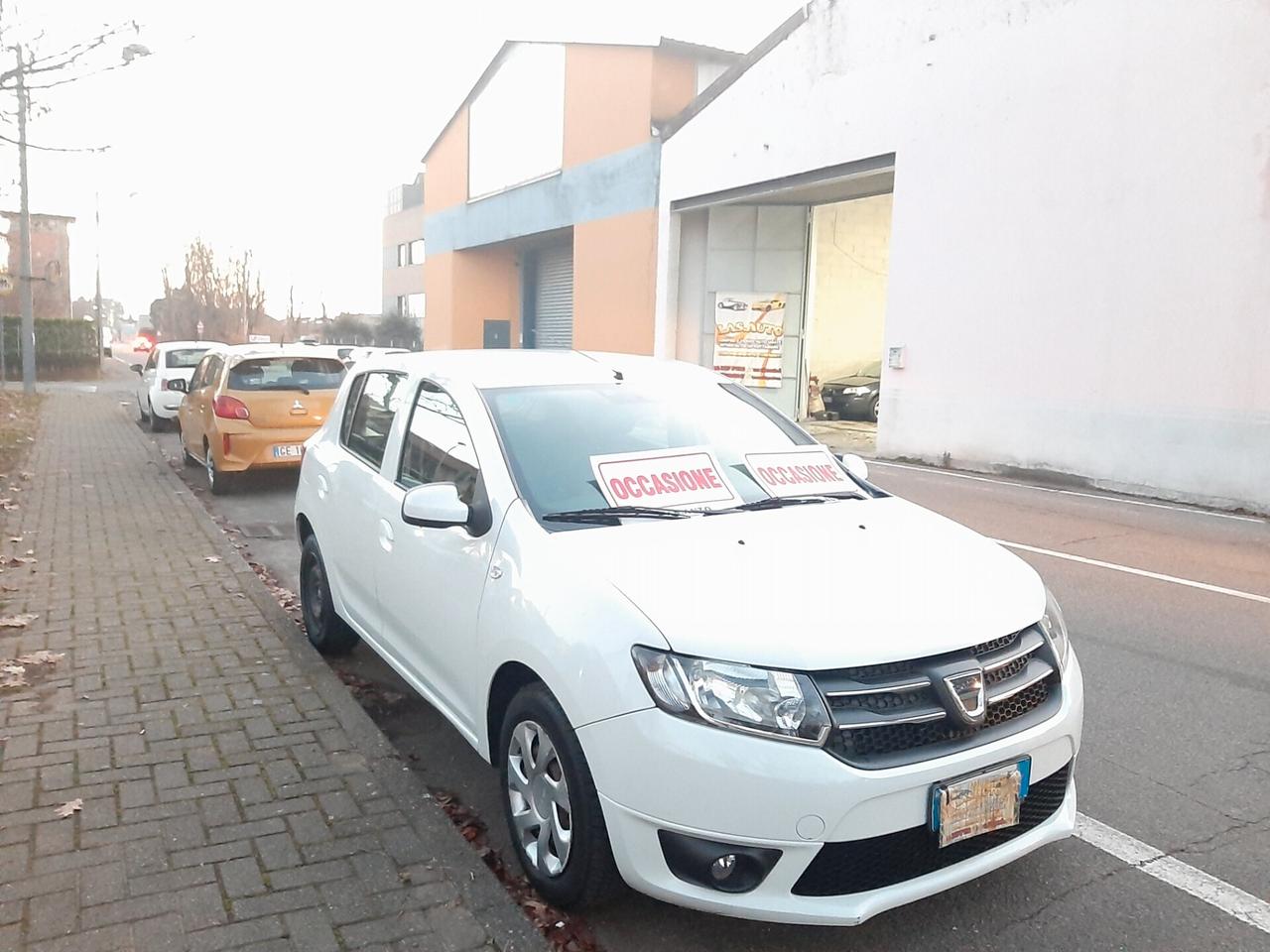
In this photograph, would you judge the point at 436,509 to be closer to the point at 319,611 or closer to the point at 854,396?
the point at 319,611

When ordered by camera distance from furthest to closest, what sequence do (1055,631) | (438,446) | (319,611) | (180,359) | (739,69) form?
(739,69) → (180,359) → (319,611) → (438,446) → (1055,631)

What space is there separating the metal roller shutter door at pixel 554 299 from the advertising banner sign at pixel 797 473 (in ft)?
90.5

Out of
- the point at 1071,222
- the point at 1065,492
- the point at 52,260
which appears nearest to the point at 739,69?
the point at 1071,222

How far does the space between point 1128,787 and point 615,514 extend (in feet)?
7.50

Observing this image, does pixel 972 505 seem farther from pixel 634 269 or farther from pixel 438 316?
pixel 438 316


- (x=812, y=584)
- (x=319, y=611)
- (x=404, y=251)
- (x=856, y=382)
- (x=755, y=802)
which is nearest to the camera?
(x=755, y=802)

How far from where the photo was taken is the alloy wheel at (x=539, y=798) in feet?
9.78

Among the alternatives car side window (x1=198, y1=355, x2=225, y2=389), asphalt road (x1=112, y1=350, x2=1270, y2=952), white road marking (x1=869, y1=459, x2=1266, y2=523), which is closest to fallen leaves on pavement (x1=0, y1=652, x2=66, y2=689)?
asphalt road (x1=112, y1=350, x2=1270, y2=952)

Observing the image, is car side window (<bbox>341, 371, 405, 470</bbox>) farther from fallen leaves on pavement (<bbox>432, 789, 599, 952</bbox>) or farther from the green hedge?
the green hedge

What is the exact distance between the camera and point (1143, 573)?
773 centimetres

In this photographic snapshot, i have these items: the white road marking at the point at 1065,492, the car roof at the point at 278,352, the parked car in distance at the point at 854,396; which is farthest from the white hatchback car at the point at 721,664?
the parked car in distance at the point at 854,396

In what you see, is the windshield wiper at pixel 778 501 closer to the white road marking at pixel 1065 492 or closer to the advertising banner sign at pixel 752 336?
the white road marking at pixel 1065 492

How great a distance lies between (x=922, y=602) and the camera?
9.32ft

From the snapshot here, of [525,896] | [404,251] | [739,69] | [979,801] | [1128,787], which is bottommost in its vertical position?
[525,896]
